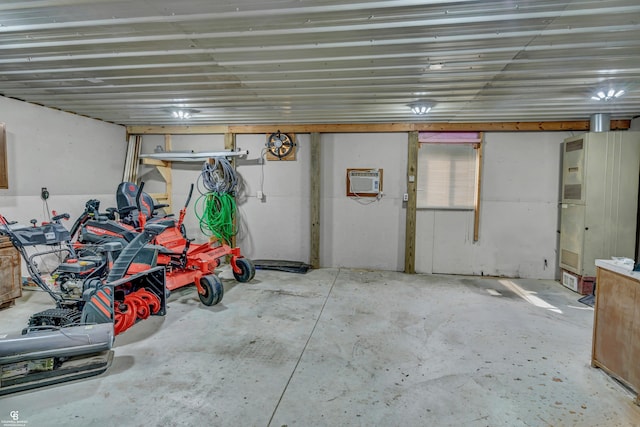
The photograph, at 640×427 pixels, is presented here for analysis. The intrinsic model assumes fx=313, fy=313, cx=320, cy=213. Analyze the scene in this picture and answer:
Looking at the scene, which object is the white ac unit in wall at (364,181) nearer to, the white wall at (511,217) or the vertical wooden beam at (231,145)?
the white wall at (511,217)

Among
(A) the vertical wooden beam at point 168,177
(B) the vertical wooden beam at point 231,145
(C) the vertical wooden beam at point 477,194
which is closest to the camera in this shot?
(C) the vertical wooden beam at point 477,194

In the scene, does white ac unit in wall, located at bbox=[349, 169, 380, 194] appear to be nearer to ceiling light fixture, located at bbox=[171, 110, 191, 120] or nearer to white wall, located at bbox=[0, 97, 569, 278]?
white wall, located at bbox=[0, 97, 569, 278]

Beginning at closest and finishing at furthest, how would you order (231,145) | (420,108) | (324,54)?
(324,54), (420,108), (231,145)

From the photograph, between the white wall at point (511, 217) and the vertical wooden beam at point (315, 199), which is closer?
the white wall at point (511, 217)

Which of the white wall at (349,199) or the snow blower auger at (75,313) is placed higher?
the white wall at (349,199)

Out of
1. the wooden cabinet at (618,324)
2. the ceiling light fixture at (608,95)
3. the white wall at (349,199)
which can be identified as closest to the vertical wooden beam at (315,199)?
the white wall at (349,199)

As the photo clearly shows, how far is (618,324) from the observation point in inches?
86.2

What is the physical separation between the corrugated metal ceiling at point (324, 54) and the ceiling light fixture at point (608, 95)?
11cm

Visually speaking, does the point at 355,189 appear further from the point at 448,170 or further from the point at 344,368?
the point at 344,368

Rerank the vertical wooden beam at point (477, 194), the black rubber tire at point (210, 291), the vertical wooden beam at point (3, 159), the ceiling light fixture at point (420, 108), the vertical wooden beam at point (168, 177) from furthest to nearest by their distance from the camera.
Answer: the vertical wooden beam at point (168, 177)
the vertical wooden beam at point (477, 194)
the ceiling light fixture at point (420, 108)
the vertical wooden beam at point (3, 159)
the black rubber tire at point (210, 291)

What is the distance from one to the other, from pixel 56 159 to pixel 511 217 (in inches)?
270

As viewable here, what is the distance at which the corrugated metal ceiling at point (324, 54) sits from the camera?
1938 mm

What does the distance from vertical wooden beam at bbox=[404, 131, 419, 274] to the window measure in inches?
4.2

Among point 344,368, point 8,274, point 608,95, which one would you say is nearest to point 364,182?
point 608,95
